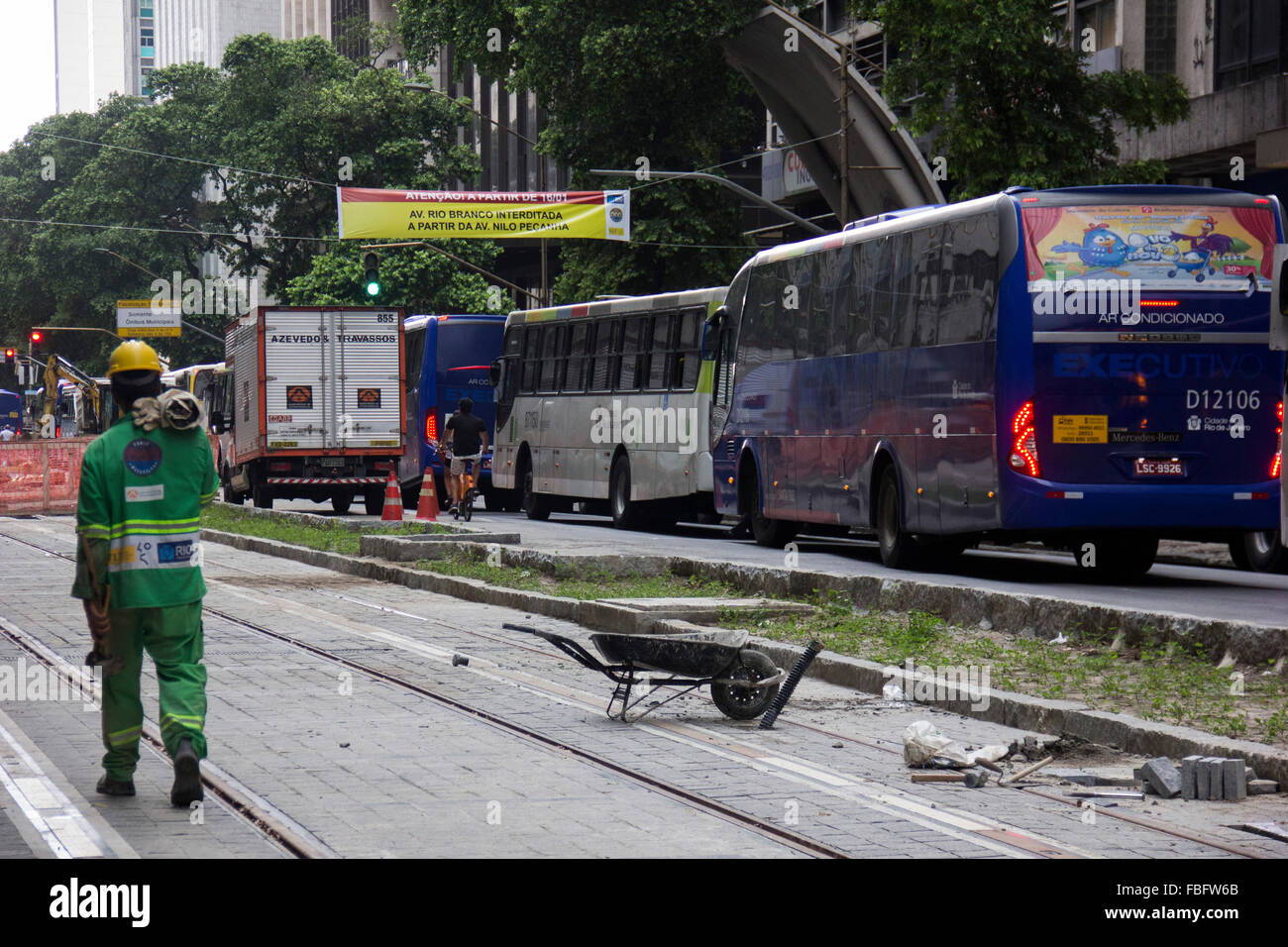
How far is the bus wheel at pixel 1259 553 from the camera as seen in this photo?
19.2 metres

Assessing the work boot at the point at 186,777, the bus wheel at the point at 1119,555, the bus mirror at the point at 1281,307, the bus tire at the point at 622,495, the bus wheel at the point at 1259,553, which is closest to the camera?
the work boot at the point at 186,777

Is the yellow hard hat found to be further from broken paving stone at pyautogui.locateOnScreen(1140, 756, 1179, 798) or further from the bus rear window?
the bus rear window

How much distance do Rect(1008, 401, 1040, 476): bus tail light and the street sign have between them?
196ft

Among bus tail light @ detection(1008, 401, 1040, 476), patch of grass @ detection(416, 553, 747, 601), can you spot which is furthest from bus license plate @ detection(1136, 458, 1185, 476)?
patch of grass @ detection(416, 553, 747, 601)

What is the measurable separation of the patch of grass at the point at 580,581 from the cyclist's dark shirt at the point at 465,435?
10.8 metres

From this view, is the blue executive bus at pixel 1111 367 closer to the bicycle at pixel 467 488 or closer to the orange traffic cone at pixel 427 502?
the orange traffic cone at pixel 427 502

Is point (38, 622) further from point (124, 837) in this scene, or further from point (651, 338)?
point (651, 338)

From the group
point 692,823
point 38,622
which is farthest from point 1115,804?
point 38,622

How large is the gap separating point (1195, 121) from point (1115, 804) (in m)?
24.3

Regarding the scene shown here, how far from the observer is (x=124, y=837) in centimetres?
664

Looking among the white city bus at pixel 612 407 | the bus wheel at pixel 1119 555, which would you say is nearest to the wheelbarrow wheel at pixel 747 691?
the bus wheel at pixel 1119 555

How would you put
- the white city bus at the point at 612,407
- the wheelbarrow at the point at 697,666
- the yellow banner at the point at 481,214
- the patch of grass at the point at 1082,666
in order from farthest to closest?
the yellow banner at the point at 481,214 < the white city bus at the point at 612,407 < the wheelbarrow at the point at 697,666 < the patch of grass at the point at 1082,666

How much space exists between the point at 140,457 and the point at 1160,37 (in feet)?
90.6

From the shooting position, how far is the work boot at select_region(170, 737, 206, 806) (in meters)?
7.16
